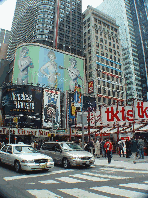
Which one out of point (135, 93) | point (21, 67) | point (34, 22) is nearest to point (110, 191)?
point (21, 67)

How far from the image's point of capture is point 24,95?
4875cm

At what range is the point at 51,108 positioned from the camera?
2007 inches

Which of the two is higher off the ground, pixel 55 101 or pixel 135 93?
pixel 135 93

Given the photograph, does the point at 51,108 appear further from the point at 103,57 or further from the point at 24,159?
the point at 103,57

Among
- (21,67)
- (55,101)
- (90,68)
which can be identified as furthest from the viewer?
(90,68)

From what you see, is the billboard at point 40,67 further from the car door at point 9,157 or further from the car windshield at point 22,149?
the car door at point 9,157

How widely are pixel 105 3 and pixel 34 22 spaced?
69193 mm

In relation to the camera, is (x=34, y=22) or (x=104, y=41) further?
(x=34, y=22)

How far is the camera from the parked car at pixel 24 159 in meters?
10.4

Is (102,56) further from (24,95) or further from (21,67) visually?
(24,95)

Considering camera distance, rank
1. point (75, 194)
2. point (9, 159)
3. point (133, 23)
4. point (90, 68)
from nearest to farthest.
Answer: point (75, 194), point (9, 159), point (90, 68), point (133, 23)

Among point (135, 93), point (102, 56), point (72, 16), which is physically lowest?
point (135, 93)

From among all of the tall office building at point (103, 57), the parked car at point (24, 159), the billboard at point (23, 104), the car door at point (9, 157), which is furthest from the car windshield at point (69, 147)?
the tall office building at point (103, 57)

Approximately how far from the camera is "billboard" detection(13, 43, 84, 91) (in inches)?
2324
